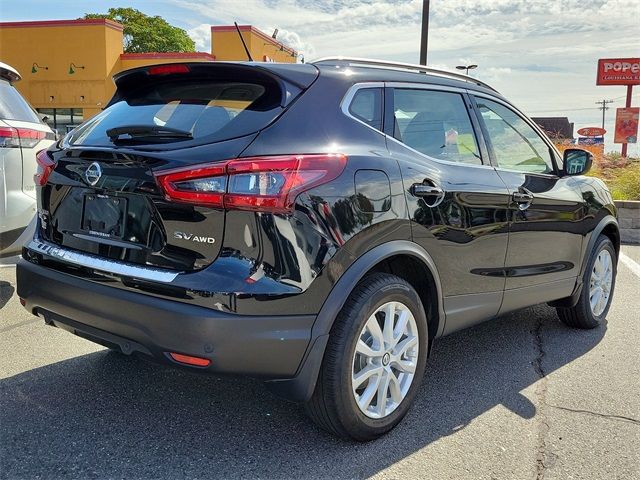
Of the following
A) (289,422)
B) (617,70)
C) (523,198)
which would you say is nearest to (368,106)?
(523,198)

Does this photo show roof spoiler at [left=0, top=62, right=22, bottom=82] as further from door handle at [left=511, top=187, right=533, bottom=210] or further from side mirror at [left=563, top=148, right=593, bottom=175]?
side mirror at [left=563, top=148, right=593, bottom=175]

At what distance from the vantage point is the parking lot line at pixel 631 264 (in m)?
7.20

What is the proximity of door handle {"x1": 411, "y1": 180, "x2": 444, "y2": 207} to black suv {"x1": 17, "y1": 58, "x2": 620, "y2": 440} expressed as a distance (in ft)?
0.04

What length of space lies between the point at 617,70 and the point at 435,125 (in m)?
42.4

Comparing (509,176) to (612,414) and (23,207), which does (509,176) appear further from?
(23,207)

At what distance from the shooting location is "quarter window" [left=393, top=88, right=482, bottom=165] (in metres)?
3.18

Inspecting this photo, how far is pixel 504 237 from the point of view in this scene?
11.9ft

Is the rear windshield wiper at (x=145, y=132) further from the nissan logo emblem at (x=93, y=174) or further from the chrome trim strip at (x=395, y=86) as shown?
the chrome trim strip at (x=395, y=86)

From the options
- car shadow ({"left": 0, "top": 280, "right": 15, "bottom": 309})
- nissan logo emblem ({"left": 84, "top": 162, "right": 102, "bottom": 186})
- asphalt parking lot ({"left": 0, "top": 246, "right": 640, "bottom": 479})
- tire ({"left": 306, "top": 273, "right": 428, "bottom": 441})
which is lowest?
asphalt parking lot ({"left": 0, "top": 246, "right": 640, "bottom": 479})

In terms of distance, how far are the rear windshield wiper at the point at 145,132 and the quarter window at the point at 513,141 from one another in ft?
6.72

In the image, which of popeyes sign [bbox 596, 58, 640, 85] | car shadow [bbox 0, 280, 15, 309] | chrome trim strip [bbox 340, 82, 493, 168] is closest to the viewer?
chrome trim strip [bbox 340, 82, 493, 168]

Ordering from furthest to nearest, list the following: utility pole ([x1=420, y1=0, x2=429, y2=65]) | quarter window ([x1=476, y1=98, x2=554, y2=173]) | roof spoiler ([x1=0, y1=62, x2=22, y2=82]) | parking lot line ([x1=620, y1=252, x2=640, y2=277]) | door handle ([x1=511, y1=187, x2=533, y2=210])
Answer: utility pole ([x1=420, y1=0, x2=429, y2=65])
parking lot line ([x1=620, y1=252, x2=640, y2=277])
roof spoiler ([x1=0, y1=62, x2=22, y2=82])
quarter window ([x1=476, y1=98, x2=554, y2=173])
door handle ([x1=511, y1=187, x2=533, y2=210])

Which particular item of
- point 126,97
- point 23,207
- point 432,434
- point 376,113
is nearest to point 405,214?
point 376,113

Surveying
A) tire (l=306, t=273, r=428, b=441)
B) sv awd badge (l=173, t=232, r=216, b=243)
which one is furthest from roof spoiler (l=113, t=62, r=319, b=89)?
tire (l=306, t=273, r=428, b=441)
